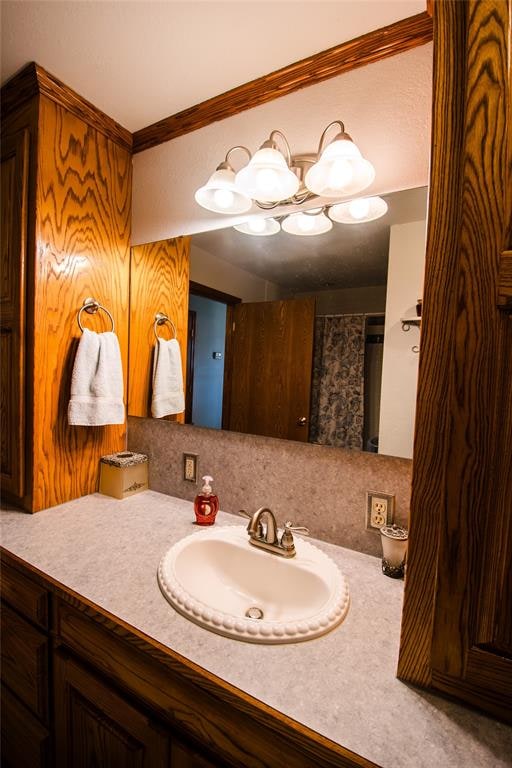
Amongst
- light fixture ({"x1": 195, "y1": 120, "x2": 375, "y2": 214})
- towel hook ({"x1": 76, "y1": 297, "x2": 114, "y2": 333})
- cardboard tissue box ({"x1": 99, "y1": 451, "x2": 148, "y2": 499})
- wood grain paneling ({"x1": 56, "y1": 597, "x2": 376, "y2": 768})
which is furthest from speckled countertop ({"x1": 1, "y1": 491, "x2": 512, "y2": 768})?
light fixture ({"x1": 195, "y1": 120, "x2": 375, "y2": 214})

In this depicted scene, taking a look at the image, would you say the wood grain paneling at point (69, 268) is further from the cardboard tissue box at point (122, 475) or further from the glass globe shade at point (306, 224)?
the glass globe shade at point (306, 224)

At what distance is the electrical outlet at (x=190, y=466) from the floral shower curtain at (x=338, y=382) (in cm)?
51

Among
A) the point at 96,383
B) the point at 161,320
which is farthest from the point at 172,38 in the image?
the point at 96,383

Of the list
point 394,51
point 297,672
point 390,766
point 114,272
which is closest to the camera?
point 390,766

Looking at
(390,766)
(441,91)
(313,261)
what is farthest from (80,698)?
(441,91)

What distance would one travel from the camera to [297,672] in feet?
2.11

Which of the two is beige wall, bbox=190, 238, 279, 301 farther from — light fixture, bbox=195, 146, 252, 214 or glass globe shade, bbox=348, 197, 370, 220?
glass globe shade, bbox=348, 197, 370, 220

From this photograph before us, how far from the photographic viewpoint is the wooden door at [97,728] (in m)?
0.73

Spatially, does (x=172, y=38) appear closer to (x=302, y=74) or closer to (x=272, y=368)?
(x=302, y=74)

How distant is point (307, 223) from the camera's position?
1.12 m

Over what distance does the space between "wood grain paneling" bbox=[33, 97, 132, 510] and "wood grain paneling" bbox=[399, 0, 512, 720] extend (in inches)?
47.8

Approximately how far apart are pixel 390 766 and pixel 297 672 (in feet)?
0.60

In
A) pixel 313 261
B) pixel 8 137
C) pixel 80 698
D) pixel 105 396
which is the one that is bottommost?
pixel 80 698

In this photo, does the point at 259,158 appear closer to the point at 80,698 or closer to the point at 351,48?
the point at 351,48
